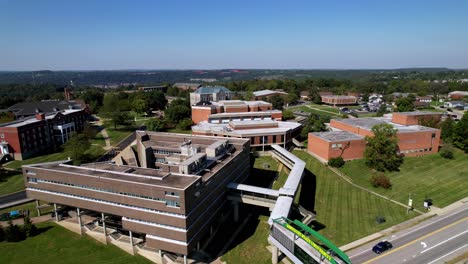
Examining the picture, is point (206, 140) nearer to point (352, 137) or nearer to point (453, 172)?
point (352, 137)

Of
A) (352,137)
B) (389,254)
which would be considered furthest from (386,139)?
(389,254)

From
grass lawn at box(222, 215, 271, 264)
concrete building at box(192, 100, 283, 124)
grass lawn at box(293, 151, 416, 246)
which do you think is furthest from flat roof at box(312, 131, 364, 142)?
grass lawn at box(222, 215, 271, 264)

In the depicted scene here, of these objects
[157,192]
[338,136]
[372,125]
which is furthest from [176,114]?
[157,192]

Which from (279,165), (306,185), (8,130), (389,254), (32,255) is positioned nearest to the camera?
(389,254)

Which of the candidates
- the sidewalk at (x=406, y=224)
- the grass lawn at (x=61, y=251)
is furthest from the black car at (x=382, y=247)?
the grass lawn at (x=61, y=251)

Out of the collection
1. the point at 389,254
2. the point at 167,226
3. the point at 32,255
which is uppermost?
the point at 167,226

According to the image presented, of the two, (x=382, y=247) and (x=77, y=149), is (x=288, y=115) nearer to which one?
(x=77, y=149)

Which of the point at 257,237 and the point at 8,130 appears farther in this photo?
the point at 8,130
